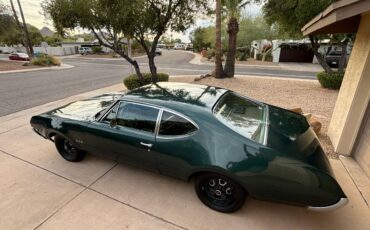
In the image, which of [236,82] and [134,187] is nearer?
[134,187]

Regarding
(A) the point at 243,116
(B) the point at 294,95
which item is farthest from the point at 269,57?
(A) the point at 243,116

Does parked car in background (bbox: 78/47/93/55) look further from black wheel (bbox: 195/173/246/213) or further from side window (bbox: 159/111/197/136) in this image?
black wheel (bbox: 195/173/246/213)

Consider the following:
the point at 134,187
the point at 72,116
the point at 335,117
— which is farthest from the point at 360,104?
the point at 72,116

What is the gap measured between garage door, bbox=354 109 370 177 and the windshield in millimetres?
1822

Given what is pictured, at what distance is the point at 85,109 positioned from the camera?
395cm

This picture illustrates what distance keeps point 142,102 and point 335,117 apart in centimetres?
407

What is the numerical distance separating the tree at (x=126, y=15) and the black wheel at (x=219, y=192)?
6.78 meters

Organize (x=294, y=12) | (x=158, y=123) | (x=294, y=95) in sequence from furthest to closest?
(x=294, y=12) < (x=294, y=95) < (x=158, y=123)

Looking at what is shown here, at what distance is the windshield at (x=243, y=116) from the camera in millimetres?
2575

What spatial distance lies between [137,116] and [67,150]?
1857 millimetres

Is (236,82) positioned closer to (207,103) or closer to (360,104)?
(360,104)

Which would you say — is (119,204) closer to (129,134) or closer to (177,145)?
(129,134)

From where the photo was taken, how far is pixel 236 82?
36.2 ft

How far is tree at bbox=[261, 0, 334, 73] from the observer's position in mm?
8398
